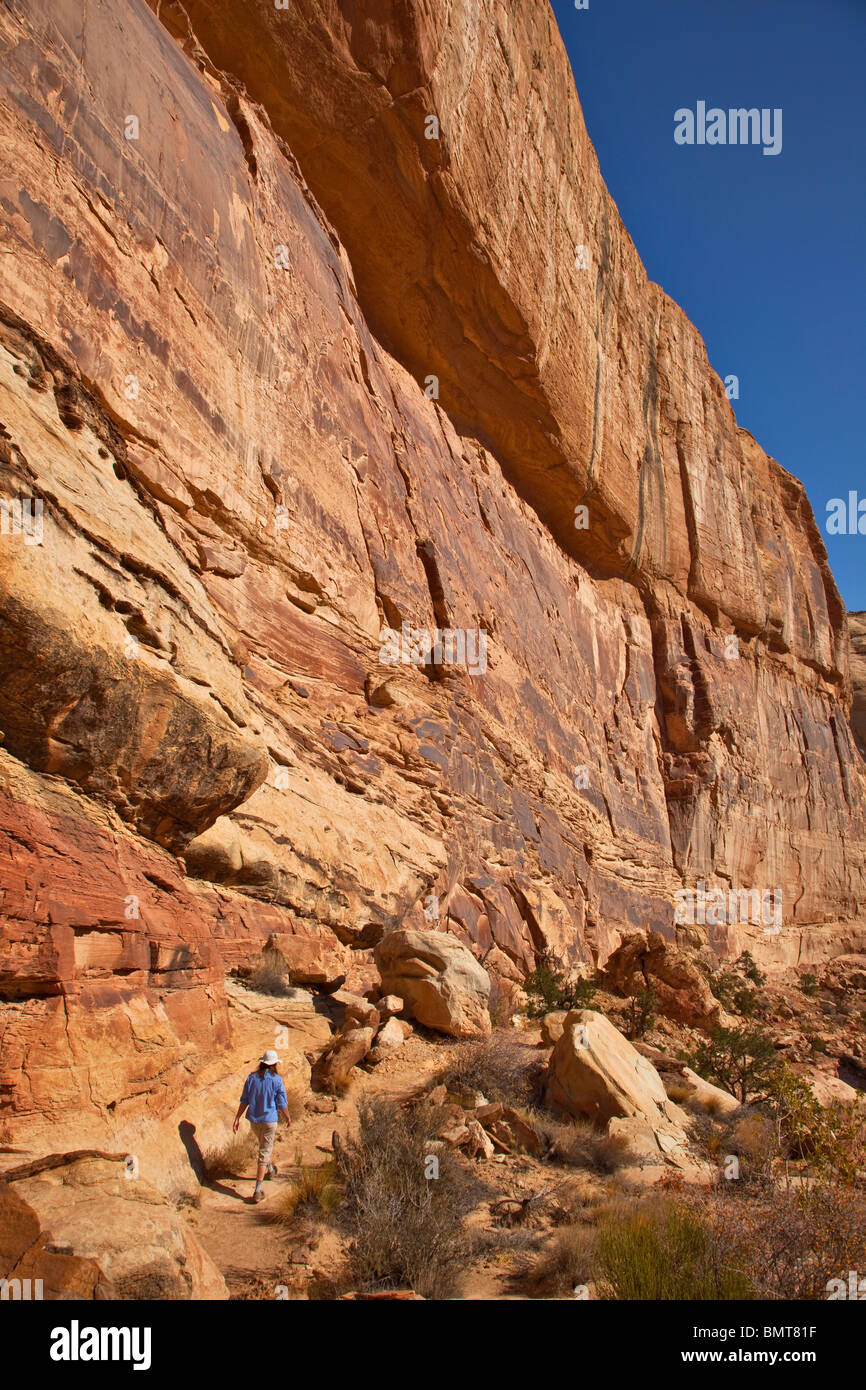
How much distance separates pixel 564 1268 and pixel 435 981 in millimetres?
4378

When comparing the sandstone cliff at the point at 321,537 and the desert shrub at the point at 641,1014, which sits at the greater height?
the sandstone cliff at the point at 321,537

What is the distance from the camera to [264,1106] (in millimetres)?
5527

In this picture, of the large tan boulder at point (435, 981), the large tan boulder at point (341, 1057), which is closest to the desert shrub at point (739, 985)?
the large tan boulder at point (435, 981)

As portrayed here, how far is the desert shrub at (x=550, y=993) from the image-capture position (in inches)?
513

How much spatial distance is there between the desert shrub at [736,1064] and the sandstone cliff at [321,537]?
3.41 meters

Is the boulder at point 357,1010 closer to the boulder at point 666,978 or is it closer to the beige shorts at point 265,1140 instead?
the beige shorts at point 265,1140

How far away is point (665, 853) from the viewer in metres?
25.5

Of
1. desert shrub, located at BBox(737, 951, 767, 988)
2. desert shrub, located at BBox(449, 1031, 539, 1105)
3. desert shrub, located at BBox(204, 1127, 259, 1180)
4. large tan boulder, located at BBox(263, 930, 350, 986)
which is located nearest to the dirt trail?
desert shrub, located at BBox(204, 1127, 259, 1180)

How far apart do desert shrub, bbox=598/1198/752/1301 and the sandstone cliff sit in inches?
116

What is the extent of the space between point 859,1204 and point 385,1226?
9.76 feet

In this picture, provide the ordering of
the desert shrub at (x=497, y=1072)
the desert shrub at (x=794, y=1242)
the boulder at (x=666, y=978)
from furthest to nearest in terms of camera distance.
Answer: the boulder at (x=666, y=978)
the desert shrub at (x=497, y=1072)
the desert shrub at (x=794, y=1242)

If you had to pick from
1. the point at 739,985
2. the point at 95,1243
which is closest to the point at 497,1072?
the point at 95,1243

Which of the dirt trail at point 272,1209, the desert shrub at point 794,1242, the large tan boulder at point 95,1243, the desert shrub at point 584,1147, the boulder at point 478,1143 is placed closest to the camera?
the large tan boulder at point 95,1243

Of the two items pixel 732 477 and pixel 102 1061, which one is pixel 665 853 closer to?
pixel 732 477
